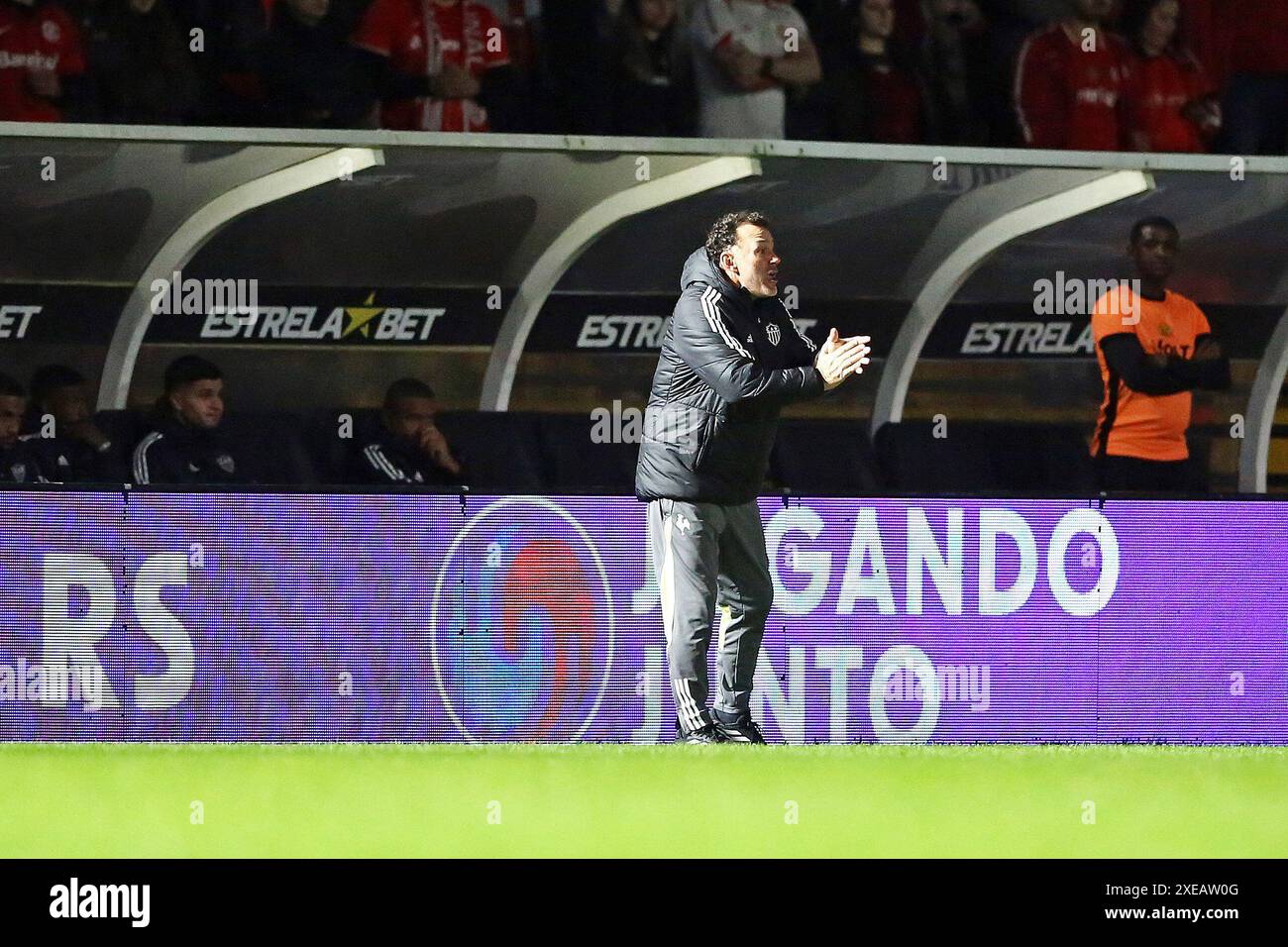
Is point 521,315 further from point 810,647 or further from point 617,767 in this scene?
point 617,767

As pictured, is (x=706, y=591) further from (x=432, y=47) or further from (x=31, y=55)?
(x=31, y=55)

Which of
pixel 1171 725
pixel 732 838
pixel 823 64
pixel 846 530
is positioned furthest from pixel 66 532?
pixel 823 64

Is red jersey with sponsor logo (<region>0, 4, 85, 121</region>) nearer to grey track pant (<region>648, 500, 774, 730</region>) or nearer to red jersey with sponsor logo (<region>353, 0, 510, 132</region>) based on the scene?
red jersey with sponsor logo (<region>353, 0, 510, 132</region>)

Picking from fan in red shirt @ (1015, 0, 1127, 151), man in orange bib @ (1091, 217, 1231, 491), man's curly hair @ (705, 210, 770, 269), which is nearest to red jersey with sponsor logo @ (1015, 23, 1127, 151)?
fan in red shirt @ (1015, 0, 1127, 151)

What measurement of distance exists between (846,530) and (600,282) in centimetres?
235

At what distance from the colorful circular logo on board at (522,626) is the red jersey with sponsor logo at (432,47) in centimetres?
246

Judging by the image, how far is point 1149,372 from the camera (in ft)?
28.7

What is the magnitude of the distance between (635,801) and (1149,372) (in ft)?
13.8

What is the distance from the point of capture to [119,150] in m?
8.36

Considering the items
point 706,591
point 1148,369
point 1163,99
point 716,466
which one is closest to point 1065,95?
point 1163,99

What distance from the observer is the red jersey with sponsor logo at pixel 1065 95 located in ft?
32.1

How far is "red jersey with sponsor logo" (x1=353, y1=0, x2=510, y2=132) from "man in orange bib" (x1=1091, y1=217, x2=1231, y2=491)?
265 cm

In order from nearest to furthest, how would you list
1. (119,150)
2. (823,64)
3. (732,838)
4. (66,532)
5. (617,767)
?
(732,838)
(617,767)
(66,532)
(119,150)
(823,64)
